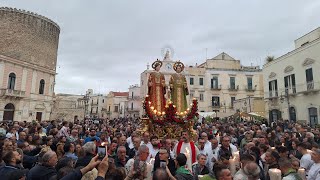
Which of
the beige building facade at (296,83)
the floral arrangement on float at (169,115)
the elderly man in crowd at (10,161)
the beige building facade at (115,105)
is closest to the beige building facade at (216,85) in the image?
the beige building facade at (296,83)

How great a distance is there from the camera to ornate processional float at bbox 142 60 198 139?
33.8ft

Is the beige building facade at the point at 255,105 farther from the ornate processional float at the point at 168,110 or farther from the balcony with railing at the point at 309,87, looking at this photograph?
the ornate processional float at the point at 168,110

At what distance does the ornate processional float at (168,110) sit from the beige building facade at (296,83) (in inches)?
654

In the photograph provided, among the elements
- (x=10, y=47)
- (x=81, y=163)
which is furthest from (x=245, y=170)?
(x=10, y=47)

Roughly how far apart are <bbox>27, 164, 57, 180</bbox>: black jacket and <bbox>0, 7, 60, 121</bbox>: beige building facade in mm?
29222

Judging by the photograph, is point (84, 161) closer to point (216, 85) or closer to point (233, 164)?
point (233, 164)

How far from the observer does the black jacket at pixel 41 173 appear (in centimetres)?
352

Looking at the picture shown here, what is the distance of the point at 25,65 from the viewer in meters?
31.6

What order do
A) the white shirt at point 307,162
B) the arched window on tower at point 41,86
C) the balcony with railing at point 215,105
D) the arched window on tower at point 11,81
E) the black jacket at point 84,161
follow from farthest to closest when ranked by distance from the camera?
1. the balcony with railing at point 215,105
2. the arched window on tower at point 41,86
3. the arched window on tower at point 11,81
4. the white shirt at point 307,162
5. the black jacket at point 84,161

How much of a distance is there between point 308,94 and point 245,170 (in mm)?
23445

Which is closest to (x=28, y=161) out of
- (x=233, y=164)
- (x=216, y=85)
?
(x=233, y=164)

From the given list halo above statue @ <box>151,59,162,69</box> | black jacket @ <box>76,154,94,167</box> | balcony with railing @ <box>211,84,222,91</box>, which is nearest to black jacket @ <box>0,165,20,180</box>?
black jacket @ <box>76,154,94,167</box>

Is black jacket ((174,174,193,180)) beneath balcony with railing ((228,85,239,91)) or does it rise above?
beneath

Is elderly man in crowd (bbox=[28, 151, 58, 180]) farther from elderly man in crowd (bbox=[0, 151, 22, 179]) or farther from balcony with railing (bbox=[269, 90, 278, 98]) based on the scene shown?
balcony with railing (bbox=[269, 90, 278, 98])
